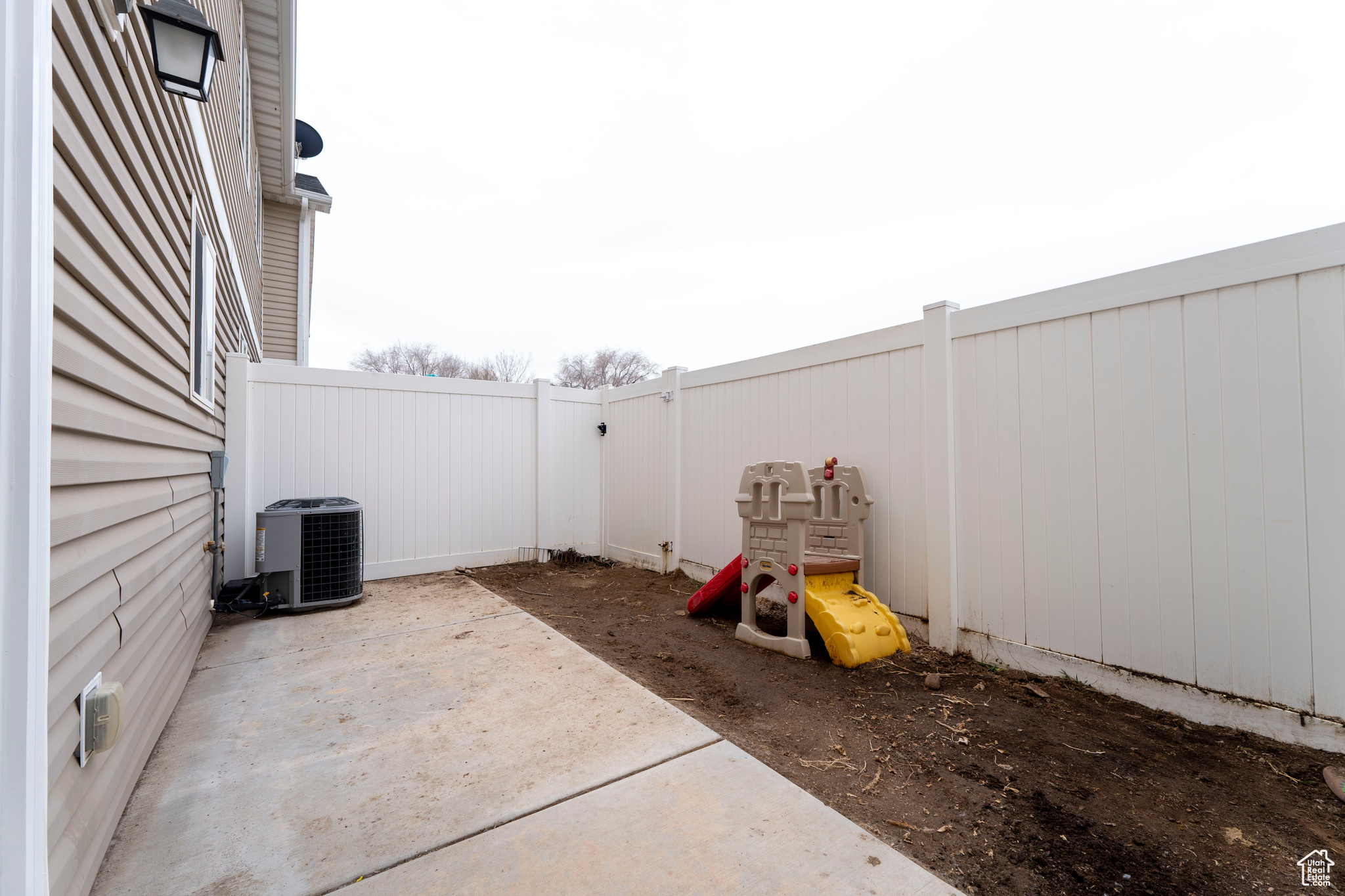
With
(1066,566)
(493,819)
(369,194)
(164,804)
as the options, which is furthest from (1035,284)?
(369,194)

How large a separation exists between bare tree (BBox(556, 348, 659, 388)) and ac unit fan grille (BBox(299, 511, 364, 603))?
1868cm

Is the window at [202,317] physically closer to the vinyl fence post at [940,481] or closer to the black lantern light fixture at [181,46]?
the black lantern light fixture at [181,46]

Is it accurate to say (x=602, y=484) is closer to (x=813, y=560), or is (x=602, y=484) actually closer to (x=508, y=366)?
(x=813, y=560)

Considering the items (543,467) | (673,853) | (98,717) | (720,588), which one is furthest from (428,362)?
(673,853)

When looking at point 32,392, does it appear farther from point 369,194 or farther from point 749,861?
point 369,194

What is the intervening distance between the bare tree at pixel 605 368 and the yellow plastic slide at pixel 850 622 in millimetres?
19875

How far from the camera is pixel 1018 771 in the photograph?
2094 mm

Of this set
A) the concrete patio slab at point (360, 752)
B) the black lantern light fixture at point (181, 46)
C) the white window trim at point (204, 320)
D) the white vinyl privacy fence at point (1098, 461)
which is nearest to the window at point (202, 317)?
the white window trim at point (204, 320)

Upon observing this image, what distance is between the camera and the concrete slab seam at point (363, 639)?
3.21 meters

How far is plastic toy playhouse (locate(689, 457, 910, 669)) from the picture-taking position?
10.9ft

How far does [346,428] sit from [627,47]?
5.11 m

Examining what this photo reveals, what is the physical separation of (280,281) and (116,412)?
27.7ft

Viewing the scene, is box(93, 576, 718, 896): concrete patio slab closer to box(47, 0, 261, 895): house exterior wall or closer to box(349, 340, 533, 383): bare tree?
box(47, 0, 261, 895): house exterior wall

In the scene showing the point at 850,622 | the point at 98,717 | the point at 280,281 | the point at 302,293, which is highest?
the point at 280,281
